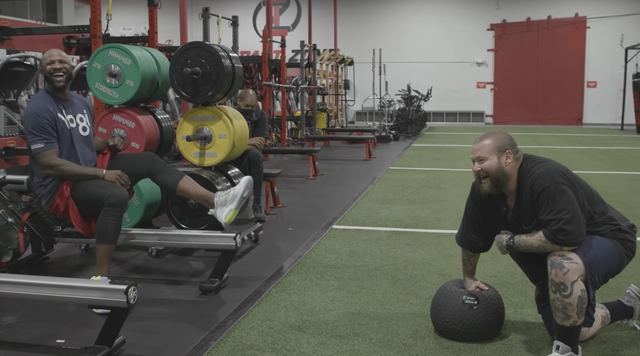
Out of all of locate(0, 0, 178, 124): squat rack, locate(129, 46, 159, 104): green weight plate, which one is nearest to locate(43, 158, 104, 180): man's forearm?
locate(129, 46, 159, 104): green weight plate

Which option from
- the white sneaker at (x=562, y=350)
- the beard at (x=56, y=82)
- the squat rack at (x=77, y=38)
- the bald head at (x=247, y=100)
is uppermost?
the squat rack at (x=77, y=38)

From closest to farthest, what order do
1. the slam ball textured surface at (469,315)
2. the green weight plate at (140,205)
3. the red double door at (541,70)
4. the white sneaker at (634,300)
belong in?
the slam ball textured surface at (469,315)
the white sneaker at (634,300)
the green weight plate at (140,205)
the red double door at (541,70)

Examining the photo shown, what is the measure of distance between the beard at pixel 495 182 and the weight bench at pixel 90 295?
1290 mm

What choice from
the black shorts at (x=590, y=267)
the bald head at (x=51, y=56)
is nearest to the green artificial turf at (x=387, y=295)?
the black shorts at (x=590, y=267)

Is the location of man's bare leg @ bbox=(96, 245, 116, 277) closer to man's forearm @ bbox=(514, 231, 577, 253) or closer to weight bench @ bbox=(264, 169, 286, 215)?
man's forearm @ bbox=(514, 231, 577, 253)

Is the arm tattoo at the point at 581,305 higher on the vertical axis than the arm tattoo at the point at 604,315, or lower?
higher

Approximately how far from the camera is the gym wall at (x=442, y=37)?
13984mm

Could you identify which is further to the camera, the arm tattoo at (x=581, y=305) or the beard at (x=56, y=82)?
the beard at (x=56, y=82)

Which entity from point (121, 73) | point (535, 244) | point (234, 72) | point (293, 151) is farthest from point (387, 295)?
point (293, 151)

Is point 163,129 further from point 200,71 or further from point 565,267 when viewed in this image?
point 565,267

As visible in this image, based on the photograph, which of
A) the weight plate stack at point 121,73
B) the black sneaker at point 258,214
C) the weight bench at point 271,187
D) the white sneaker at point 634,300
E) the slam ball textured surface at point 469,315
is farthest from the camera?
the weight bench at point 271,187

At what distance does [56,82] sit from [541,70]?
538 inches

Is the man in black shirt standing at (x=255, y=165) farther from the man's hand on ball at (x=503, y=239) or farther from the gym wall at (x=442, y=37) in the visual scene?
the gym wall at (x=442, y=37)

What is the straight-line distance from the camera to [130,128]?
3.38 m
